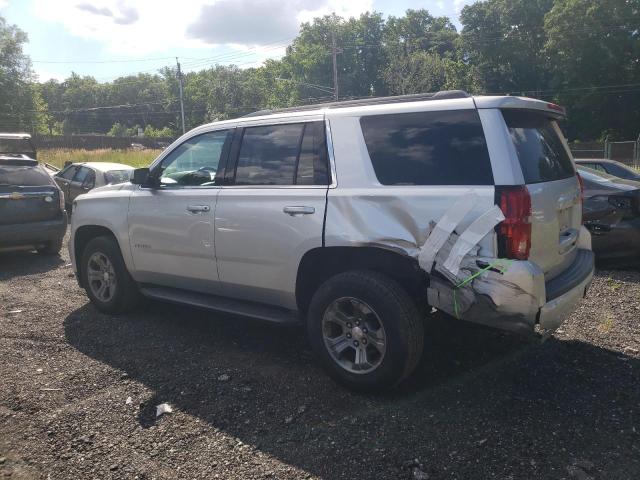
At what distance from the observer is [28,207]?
8492 mm

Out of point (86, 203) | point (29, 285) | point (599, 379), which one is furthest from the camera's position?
point (29, 285)

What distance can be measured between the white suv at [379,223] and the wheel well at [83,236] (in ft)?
3.45

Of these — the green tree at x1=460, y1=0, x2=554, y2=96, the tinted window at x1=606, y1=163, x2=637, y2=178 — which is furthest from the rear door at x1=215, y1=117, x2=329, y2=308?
the green tree at x1=460, y1=0, x2=554, y2=96

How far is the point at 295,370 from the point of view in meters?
4.35

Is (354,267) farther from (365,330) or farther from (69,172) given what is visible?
(69,172)

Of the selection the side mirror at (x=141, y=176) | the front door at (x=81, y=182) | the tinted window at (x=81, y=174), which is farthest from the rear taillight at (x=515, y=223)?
the tinted window at (x=81, y=174)

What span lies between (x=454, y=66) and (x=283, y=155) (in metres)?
56.8

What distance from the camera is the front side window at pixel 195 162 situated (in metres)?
4.83

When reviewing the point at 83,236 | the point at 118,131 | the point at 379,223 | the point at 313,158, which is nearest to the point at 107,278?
the point at 83,236

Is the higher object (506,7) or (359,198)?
(506,7)

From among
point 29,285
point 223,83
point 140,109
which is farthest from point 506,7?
point 140,109

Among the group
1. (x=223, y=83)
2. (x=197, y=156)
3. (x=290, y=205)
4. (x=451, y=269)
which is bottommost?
(x=451, y=269)

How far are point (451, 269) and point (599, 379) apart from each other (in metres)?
1.59

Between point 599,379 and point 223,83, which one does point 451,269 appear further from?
point 223,83
